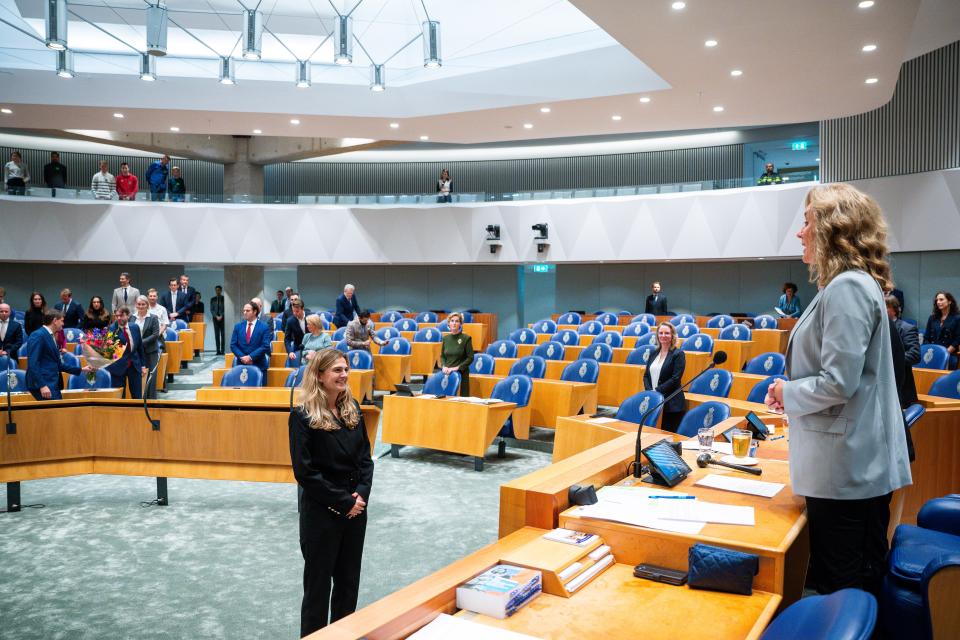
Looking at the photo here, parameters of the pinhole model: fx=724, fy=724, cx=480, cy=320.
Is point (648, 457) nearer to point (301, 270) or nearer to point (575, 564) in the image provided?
point (575, 564)

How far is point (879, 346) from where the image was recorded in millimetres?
2133

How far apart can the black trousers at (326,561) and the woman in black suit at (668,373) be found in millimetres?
3508

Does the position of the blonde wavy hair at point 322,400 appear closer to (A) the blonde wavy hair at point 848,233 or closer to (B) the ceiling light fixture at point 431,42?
(A) the blonde wavy hair at point 848,233

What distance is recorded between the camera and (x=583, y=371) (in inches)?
332

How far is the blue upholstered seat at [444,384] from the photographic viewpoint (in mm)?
7902

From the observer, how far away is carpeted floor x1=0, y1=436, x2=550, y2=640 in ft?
12.4

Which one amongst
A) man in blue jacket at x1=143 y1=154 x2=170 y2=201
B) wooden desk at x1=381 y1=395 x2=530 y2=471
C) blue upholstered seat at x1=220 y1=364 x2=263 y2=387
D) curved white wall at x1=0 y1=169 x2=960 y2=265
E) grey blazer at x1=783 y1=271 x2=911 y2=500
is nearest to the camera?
grey blazer at x1=783 y1=271 x2=911 y2=500

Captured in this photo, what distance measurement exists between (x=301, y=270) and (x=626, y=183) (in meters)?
9.93

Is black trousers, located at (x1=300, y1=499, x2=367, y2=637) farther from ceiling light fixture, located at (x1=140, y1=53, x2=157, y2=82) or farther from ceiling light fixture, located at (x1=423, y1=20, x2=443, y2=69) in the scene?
ceiling light fixture, located at (x1=140, y1=53, x2=157, y2=82)

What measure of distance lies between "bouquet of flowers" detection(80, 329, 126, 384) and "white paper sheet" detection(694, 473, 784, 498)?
23.9 ft

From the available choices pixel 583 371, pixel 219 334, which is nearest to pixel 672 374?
pixel 583 371

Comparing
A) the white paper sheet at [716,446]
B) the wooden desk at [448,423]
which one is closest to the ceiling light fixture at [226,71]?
the wooden desk at [448,423]

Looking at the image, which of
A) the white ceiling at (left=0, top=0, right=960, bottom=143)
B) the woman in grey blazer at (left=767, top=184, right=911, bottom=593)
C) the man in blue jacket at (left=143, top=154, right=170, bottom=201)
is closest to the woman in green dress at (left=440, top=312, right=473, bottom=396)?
the white ceiling at (left=0, top=0, right=960, bottom=143)

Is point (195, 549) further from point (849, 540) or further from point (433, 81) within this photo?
point (433, 81)
